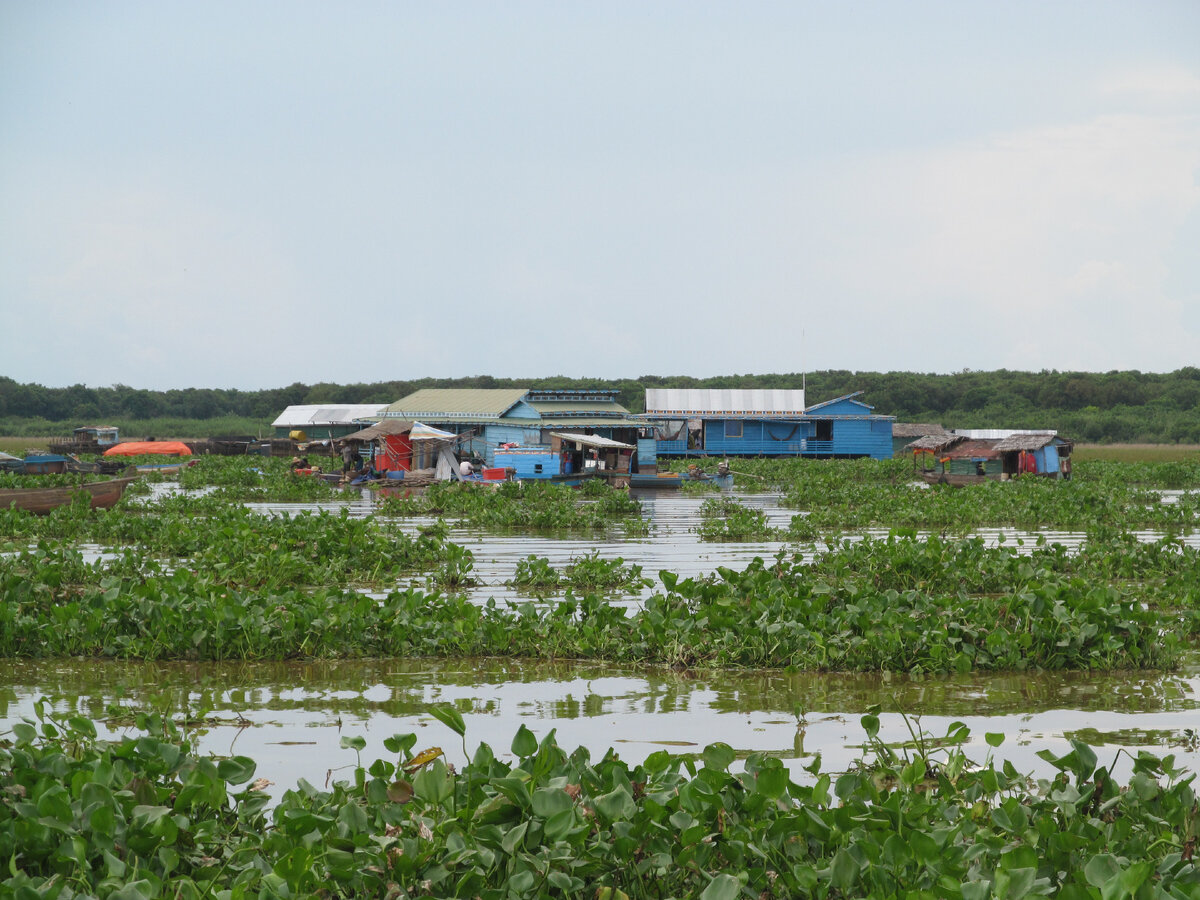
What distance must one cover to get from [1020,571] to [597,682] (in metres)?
5.91

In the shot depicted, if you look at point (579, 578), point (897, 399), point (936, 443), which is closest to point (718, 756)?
point (579, 578)

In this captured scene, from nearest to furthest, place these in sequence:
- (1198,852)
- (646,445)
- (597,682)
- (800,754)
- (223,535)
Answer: (1198,852) < (800,754) < (597,682) < (223,535) < (646,445)

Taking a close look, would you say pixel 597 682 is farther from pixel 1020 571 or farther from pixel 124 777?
pixel 1020 571

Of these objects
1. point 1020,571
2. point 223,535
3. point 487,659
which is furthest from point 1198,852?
point 223,535

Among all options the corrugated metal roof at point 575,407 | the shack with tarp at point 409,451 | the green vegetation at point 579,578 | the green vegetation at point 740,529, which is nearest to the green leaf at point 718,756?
the green vegetation at point 579,578

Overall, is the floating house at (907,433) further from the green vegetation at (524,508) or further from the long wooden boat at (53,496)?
the long wooden boat at (53,496)

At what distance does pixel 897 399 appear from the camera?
79.2 m

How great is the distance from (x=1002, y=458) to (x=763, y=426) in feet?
45.1

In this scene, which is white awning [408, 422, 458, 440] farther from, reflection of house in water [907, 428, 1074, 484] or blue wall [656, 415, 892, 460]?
blue wall [656, 415, 892, 460]

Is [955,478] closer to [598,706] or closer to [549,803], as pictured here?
[598,706]

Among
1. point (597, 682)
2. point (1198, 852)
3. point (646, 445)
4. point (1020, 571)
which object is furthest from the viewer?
point (646, 445)

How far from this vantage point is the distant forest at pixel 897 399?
69.7 metres

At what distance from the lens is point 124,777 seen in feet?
14.6

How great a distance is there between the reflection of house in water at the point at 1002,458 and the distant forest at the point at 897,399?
35.5 meters
